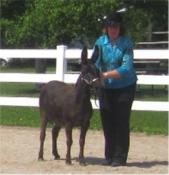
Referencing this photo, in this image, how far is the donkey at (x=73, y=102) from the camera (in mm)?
8375

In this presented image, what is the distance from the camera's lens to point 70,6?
20500 mm

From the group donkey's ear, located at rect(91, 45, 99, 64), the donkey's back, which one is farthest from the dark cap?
the donkey's back

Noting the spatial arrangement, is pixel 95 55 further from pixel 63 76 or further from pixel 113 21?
pixel 63 76

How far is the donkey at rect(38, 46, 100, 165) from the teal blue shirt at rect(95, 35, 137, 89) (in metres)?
0.14

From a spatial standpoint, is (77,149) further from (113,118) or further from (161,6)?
(161,6)

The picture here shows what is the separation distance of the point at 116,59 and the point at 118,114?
729 mm

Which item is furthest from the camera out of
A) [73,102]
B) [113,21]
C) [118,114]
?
[118,114]

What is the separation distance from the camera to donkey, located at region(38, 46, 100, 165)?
27.5 ft

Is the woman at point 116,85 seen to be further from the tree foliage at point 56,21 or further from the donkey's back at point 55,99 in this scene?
the tree foliage at point 56,21

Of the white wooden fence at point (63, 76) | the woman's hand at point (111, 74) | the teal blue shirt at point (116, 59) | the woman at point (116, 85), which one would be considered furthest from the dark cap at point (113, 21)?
the white wooden fence at point (63, 76)

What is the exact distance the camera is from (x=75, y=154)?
32.5 feet

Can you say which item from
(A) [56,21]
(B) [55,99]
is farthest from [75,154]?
(A) [56,21]

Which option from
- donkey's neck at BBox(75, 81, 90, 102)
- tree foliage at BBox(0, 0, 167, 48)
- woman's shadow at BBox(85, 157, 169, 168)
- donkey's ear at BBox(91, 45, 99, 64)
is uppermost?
tree foliage at BBox(0, 0, 167, 48)

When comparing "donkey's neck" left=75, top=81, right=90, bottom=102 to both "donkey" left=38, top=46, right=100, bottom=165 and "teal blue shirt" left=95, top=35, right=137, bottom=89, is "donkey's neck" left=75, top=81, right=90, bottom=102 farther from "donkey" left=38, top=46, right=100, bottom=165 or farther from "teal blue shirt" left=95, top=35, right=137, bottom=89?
"teal blue shirt" left=95, top=35, right=137, bottom=89
